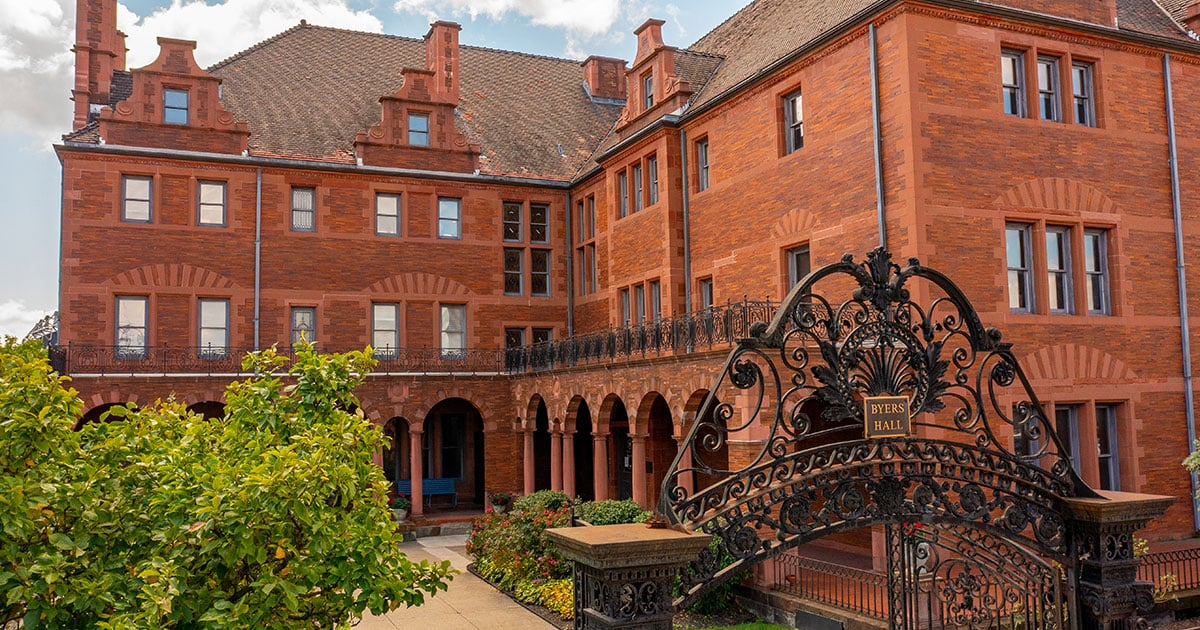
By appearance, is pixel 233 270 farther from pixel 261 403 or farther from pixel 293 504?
pixel 293 504

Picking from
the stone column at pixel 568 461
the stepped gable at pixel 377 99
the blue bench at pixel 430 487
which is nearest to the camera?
the stone column at pixel 568 461

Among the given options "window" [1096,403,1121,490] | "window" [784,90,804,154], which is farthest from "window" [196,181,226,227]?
"window" [1096,403,1121,490]

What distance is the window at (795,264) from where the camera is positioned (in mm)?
20550

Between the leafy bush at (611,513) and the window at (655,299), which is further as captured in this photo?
the window at (655,299)

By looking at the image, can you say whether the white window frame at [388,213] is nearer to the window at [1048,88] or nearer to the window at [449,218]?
the window at [449,218]

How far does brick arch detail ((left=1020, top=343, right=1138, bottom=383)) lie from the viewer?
704 inches

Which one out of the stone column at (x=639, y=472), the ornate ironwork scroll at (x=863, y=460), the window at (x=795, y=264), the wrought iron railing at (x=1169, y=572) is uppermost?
the window at (x=795, y=264)

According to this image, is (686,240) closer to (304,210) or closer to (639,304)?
(639,304)

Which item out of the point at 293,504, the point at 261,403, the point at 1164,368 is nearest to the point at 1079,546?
the point at 293,504

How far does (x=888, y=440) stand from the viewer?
7.18 metres

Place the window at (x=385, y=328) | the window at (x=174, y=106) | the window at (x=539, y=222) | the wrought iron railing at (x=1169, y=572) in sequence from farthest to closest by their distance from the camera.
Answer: the window at (x=539, y=222)
the window at (x=385, y=328)
the window at (x=174, y=106)
the wrought iron railing at (x=1169, y=572)

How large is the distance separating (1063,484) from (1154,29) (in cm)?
1707

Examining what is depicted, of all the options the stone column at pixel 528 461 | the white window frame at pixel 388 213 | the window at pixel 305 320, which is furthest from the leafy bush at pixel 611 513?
the white window frame at pixel 388 213

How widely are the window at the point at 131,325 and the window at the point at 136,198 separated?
2344 millimetres
